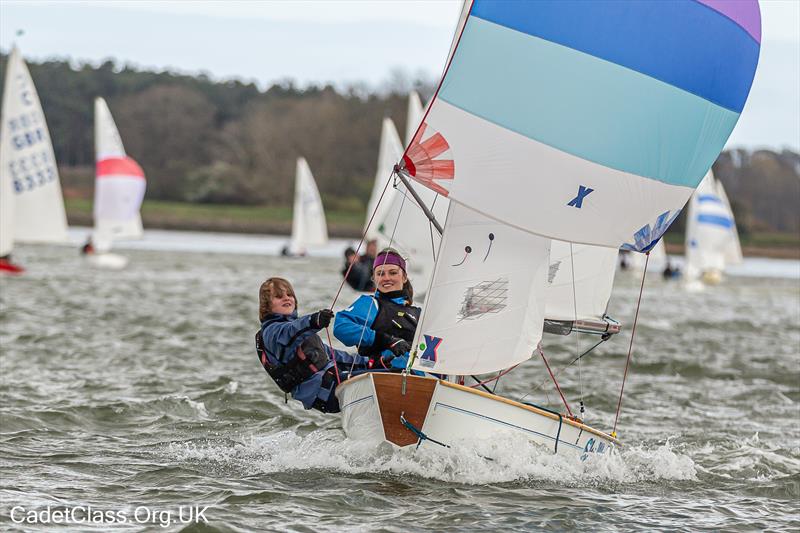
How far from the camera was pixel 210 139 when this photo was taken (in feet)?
276

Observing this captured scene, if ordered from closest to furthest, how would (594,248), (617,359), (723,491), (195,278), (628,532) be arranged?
(628,532)
(723,491)
(594,248)
(617,359)
(195,278)

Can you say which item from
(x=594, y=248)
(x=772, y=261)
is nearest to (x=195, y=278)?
(x=594, y=248)

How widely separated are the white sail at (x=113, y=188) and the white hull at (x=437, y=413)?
21628 millimetres

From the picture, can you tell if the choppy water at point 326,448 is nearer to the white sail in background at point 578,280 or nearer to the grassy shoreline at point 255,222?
the white sail in background at point 578,280

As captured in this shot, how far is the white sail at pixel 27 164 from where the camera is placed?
840 inches

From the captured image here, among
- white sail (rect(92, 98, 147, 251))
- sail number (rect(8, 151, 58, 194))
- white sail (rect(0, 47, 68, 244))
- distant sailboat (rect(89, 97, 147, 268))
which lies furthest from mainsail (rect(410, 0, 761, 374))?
white sail (rect(92, 98, 147, 251))

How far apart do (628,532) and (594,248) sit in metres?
2.90

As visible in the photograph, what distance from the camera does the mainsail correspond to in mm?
6906

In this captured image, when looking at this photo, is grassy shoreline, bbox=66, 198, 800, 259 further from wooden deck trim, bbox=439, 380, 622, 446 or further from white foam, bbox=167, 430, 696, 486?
wooden deck trim, bbox=439, 380, 622, 446

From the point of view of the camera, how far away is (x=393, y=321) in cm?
729

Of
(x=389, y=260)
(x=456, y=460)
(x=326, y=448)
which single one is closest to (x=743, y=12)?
(x=389, y=260)

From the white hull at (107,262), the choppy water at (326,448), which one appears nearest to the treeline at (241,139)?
the white hull at (107,262)

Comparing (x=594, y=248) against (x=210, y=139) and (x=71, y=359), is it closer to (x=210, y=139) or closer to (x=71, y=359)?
(x=71, y=359)

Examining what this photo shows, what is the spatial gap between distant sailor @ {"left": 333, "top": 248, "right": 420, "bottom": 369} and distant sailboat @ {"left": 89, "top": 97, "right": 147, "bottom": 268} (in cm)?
2089
